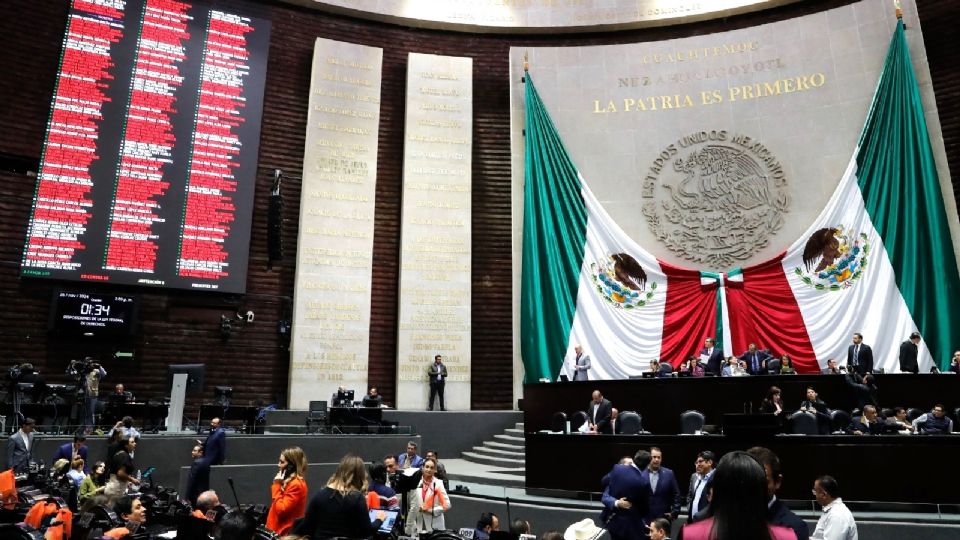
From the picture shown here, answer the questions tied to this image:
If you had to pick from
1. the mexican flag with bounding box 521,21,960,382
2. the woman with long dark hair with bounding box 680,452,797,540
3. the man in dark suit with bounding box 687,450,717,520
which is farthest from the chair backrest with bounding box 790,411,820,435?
the woman with long dark hair with bounding box 680,452,797,540

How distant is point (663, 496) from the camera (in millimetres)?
6137

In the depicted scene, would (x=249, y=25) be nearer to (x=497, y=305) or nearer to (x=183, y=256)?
(x=183, y=256)

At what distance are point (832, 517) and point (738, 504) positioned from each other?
2812 millimetres

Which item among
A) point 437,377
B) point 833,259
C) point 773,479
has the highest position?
point 833,259

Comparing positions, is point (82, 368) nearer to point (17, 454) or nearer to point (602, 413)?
point (17, 454)

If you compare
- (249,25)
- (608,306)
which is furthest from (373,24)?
(608,306)

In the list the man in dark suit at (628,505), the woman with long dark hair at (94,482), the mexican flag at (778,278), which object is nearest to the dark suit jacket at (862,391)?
the mexican flag at (778,278)

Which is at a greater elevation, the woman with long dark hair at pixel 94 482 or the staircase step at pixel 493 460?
the woman with long dark hair at pixel 94 482

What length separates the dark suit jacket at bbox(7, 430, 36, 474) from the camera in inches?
313

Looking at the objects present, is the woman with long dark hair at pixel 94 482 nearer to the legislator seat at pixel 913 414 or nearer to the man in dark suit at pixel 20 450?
the man in dark suit at pixel 20 450

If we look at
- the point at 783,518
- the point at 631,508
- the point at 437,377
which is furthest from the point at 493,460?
the point at 783,518

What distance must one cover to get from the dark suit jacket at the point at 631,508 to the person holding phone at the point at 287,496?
258 centimetres

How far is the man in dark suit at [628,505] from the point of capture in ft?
17.5

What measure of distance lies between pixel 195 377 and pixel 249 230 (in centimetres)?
359
